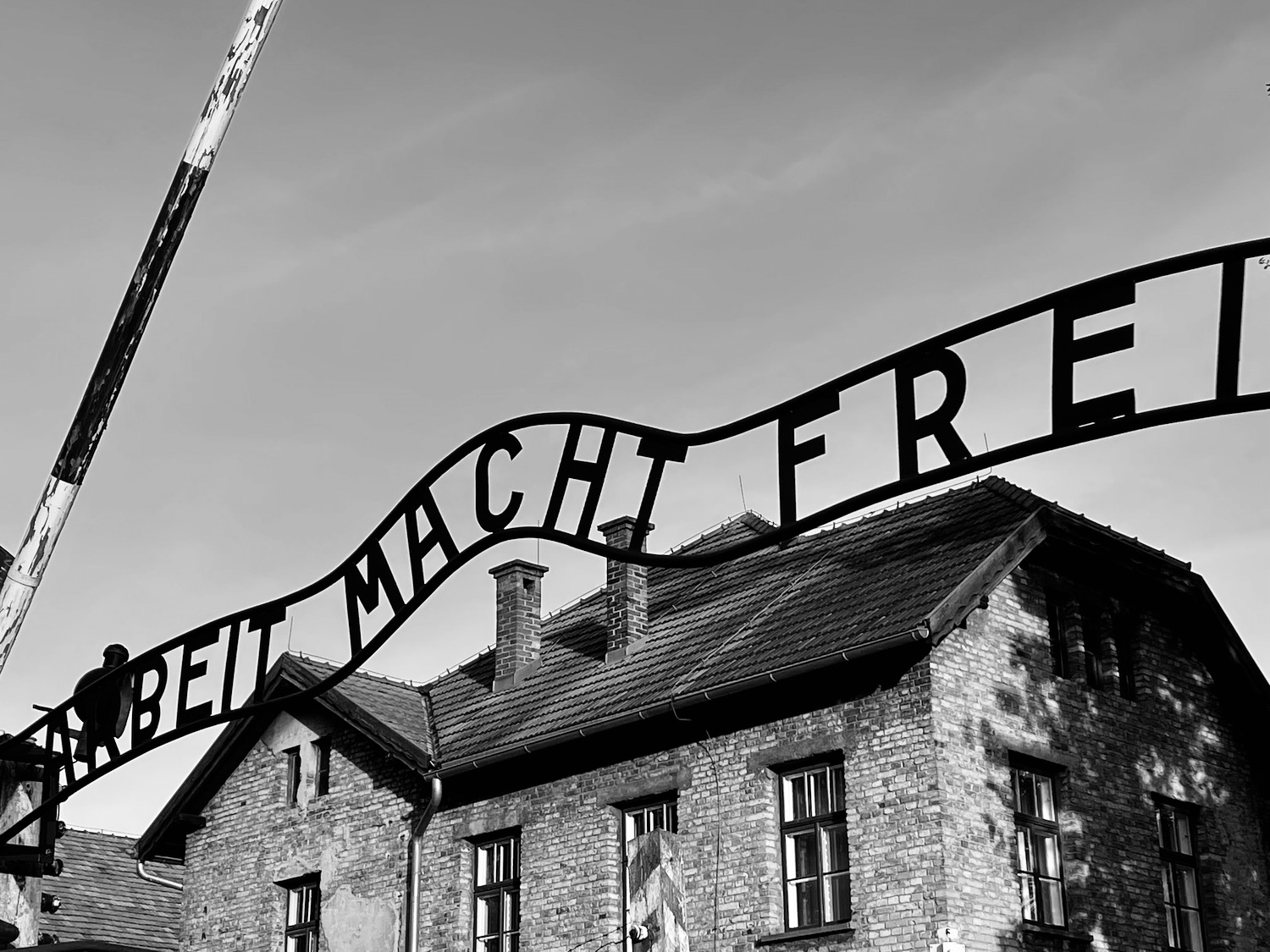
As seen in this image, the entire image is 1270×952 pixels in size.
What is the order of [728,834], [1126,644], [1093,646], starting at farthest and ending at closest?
[1126,644] → [1093,646] → [728,834]

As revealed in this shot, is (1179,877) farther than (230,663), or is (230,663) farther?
(1179,877)

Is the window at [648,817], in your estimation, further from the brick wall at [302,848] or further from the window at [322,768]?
the window at [322,768]

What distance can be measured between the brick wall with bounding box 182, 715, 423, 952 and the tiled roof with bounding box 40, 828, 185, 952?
10.5 feet

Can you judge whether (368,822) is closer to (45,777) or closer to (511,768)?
(511,768)

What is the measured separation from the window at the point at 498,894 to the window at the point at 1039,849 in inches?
239

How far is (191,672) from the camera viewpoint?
21.6 feet

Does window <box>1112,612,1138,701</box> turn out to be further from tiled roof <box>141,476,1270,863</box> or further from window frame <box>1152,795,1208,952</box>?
window frame <box>1152,795,1208,952</box>

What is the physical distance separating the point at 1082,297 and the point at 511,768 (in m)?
16.2

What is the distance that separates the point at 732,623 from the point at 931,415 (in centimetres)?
1457

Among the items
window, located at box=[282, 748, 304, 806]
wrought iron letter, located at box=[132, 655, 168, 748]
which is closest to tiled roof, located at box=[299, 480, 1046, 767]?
window, located at box=[282, 748, 304, 806]

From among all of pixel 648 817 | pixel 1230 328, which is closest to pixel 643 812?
pixel 648 817

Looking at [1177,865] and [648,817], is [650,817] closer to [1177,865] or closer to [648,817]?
[648,817]

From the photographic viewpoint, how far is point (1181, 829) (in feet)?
61.1

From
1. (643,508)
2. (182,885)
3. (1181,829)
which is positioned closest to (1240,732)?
(1181,829)
